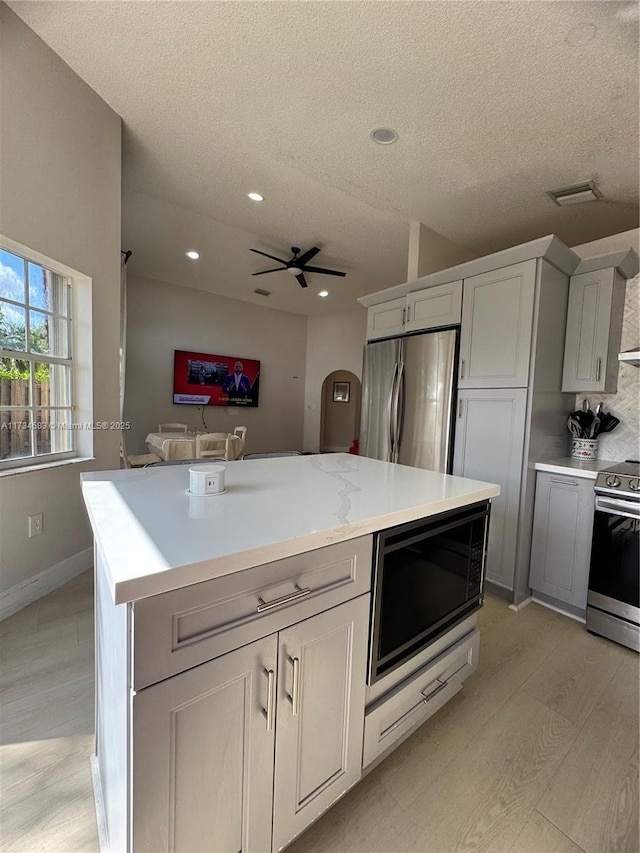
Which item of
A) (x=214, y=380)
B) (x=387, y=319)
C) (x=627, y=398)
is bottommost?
(x=627, y=398)

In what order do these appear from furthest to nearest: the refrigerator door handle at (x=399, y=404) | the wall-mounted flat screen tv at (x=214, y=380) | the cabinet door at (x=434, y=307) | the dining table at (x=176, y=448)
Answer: the wall-mounted flat screen tv at (x=214, y=380), the dining table at (x=176, y=448), the refrigerator door handle at (x=399, y=404), the cabinet door at (x=434, y=307)

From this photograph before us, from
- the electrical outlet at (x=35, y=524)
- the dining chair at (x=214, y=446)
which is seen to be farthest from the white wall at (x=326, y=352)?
the electrical outlet at (x=35, y=524)

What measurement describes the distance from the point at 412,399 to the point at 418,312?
72cm

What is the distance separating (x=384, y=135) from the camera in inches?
91.7

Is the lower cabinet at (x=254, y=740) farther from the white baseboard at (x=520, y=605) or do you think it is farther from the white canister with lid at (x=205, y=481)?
the white baseboard at (x=520, y=605)

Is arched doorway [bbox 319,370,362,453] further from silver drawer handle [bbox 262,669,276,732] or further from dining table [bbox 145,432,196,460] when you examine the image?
silver drawer handle [bbox 262,669,276,732]

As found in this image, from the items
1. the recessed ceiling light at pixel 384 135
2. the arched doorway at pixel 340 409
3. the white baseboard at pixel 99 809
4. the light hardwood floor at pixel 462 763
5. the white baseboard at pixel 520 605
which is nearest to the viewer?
the white baseboard at pixel 99 809

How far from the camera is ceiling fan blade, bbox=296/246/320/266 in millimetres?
4175

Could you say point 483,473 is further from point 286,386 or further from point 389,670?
point 286,386

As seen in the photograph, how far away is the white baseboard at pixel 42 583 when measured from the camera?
2.06m

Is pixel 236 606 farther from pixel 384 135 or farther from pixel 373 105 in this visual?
pixel 384 135

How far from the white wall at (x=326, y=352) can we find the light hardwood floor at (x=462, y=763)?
19.0ft

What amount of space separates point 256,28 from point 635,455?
3.32 m

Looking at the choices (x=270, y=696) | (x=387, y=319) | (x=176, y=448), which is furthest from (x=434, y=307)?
(x=176, y=448)
